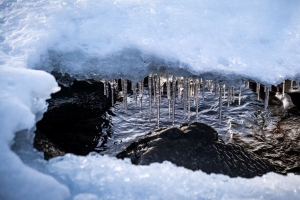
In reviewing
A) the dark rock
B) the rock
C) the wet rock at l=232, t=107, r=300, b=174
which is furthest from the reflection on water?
the dark rock

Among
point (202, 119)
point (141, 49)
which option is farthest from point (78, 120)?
point (141, 49)

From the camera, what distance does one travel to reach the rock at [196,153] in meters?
3.96

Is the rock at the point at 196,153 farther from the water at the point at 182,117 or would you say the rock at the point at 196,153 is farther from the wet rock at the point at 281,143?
the water at the point at 182,117

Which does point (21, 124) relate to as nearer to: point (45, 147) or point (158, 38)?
point (45, 147)

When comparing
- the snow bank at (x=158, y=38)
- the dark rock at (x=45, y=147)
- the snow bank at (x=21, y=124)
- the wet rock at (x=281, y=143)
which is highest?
the snow bank at (x=158, y=38)

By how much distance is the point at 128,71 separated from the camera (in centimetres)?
413

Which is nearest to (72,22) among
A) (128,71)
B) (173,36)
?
(128,71)

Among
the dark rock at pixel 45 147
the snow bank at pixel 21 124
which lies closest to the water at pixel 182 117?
the dark rock at pixel 45 147

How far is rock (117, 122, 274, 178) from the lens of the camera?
3.96 meters

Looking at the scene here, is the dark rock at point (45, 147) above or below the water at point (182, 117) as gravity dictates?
above

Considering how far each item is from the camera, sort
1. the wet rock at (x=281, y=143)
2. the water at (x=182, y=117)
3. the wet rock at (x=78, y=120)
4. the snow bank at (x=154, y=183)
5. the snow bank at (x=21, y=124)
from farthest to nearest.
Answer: the water at (x=182, y=117)
the wet rock at (x=78, y=120)
the wet rock at (x=281, y=143)
the snow bank at (x=154, y=183)
the snow bank at (x=21, y=124)

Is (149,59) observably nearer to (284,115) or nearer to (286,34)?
(286,34)

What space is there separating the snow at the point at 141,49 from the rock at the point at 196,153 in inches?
33.2

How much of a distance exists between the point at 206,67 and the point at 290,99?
382 cm
